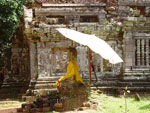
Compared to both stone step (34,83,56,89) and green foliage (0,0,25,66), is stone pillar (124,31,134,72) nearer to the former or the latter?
stone step (34,83,56,89)

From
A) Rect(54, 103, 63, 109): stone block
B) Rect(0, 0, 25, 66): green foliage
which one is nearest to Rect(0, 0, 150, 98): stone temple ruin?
Rect(54, 103, 63, 109): stone block

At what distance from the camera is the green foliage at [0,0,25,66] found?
12500 mm

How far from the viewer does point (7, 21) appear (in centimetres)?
1259

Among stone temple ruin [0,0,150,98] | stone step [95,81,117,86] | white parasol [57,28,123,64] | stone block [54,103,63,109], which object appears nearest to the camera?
white parasol [57,28,123,64]

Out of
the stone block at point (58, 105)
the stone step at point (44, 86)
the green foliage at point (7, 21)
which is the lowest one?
the stone block at point (58, 105)

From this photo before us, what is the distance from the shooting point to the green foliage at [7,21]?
12.5m

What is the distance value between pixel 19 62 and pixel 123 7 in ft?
27.9

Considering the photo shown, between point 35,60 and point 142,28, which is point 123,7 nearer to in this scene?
point 142,28

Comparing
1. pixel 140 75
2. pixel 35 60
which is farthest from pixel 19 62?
pixel 140 75

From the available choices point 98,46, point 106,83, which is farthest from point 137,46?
point 98,46

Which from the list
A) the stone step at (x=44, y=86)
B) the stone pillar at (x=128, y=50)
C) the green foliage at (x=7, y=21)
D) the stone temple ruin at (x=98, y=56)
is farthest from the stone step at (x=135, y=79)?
the green foliage at (x=7, y=21)

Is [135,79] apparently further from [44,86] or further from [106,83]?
[44,86]

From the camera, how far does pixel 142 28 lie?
9125 millimetres

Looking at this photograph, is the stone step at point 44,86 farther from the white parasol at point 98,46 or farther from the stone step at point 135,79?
the white parasol at point 98,46
